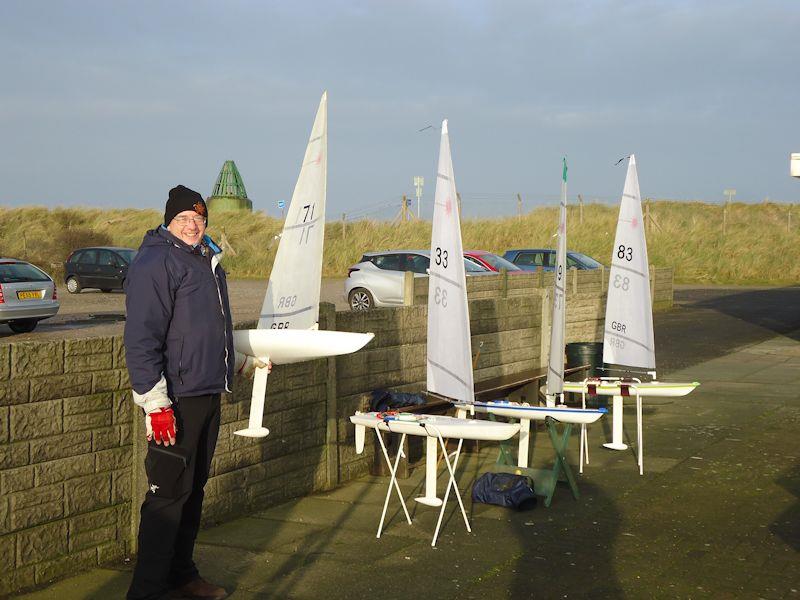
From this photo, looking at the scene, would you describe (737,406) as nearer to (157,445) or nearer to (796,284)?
(157,445)

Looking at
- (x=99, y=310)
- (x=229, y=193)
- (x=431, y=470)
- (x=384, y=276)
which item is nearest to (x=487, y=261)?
(x=384, y=276)

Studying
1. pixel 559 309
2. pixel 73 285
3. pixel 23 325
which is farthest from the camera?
pixel 73 285

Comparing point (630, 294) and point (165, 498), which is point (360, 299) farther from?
point (165, 498)

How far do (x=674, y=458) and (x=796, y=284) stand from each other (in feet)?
122

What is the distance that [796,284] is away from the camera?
44.3 meters

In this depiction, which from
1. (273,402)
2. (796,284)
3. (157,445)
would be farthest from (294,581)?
(796,284)

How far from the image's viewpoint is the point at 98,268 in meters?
34.5

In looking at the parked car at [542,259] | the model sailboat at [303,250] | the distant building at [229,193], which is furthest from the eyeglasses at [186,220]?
the distant building at [229,193]

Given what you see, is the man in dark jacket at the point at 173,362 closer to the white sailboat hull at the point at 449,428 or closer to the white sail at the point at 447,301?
the white sailboat hull at the point at 449,428

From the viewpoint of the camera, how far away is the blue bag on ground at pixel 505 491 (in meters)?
7.93

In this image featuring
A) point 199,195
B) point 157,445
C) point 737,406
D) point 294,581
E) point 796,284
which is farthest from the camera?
point 796,284

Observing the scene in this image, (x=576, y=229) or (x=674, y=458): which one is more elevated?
(x=576, y=229)

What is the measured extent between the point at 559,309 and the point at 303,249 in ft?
9.66

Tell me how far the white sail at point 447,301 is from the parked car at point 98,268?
27215mm
